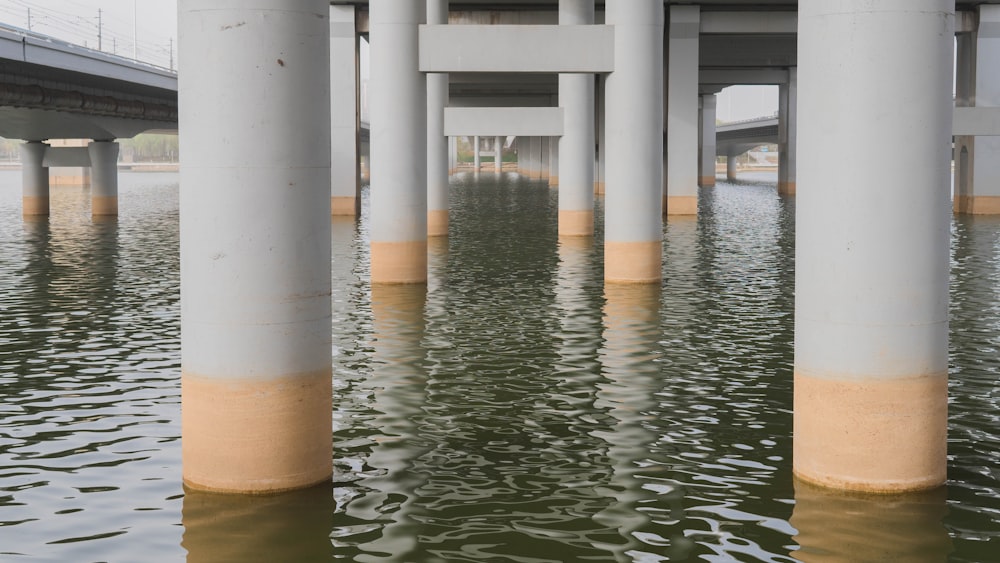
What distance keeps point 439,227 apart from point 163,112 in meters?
22.3

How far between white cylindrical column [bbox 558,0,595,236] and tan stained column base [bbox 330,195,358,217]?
30.7 feet

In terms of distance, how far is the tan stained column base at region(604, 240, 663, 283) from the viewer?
2248 cm

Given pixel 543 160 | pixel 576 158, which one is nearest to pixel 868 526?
pixel 576 158

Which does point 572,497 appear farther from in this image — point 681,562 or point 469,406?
point 469,406

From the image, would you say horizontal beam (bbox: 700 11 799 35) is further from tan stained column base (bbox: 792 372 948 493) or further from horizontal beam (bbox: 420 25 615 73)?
tan stained column base (bbox: 792 372 948 493)

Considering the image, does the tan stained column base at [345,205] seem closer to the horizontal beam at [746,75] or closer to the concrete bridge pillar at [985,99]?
the concrete bridge pillar at [985,99]

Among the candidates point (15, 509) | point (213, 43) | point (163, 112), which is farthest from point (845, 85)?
point (163, 112)

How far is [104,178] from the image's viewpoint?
47.3 metres

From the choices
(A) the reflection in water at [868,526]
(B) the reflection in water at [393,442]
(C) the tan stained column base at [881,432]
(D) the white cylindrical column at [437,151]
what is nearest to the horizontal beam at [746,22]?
(D) the white cylindrical column at [437,151]

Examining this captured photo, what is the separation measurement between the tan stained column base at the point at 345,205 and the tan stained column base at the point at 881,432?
3671 centimetres

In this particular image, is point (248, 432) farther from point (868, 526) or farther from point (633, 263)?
point (633, 263)

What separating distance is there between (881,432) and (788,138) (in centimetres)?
6422

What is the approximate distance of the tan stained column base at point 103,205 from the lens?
151 ft

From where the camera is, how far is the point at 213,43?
845 cm
